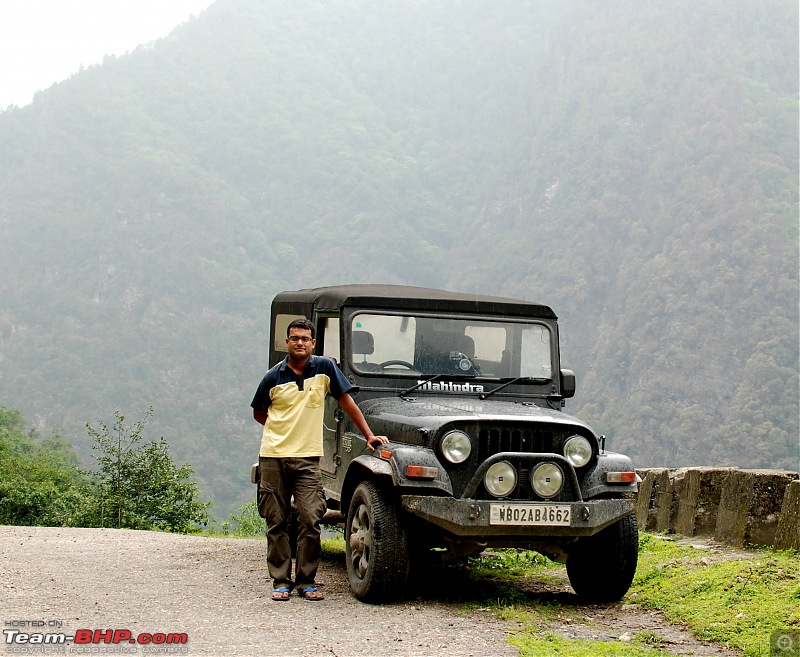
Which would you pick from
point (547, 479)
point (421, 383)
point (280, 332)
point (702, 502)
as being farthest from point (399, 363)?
point (702, 502)

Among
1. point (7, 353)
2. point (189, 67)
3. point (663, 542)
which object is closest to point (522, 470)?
point (663, 542)

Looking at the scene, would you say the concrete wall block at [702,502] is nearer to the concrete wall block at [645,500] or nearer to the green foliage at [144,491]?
the concrete wall block at [645,500]

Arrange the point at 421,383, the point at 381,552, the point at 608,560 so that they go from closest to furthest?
the point at 381,552, the point at 608,560, the point at 421,383

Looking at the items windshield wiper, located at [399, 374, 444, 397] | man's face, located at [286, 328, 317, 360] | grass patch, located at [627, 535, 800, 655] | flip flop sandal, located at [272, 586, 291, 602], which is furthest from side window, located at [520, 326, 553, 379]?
flip flop sandal, located at [272, 586, 291, 602]

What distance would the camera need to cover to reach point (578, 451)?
7449 mm

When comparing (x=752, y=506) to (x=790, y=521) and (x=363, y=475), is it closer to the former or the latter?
(x=790, y=521)

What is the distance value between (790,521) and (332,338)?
4.01m

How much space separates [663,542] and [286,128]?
15969 centimetres

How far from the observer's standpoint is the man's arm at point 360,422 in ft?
24.6

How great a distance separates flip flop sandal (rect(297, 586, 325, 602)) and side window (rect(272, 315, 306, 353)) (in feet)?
9.68

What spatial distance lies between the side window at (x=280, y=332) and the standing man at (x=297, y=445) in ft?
7.64

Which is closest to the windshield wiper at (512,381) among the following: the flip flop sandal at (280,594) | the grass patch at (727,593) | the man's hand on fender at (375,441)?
the man's hand on fender at (375,441)

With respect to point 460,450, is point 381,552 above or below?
below

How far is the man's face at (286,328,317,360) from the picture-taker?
750 cm
